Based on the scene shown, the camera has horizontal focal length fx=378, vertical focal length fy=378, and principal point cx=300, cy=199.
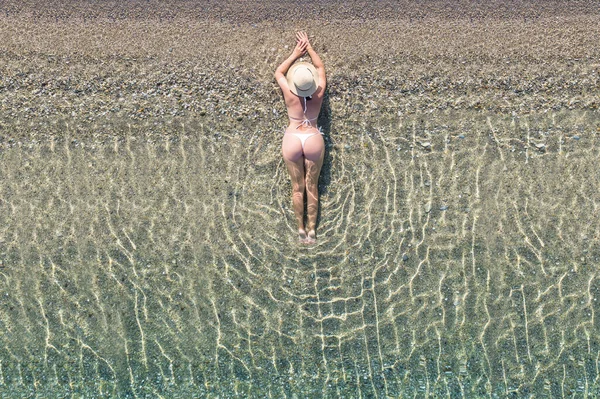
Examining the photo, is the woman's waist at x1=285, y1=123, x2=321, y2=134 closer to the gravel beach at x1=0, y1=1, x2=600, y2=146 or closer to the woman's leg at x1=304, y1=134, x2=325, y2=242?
the woman's leg at x1=304, y1=134, x2=325, y2=242

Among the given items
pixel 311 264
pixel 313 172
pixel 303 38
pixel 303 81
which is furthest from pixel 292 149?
pixel 303 38

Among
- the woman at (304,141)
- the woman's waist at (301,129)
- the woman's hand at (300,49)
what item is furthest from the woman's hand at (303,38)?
the woman's waist at (301,129)

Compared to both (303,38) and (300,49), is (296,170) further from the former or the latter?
(303,38)

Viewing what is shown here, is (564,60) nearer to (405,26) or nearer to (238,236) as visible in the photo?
(405,26)

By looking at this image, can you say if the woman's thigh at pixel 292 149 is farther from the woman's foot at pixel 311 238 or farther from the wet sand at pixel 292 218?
the woman's foot at pixel 311 238

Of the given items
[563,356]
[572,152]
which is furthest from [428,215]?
[563,356]
